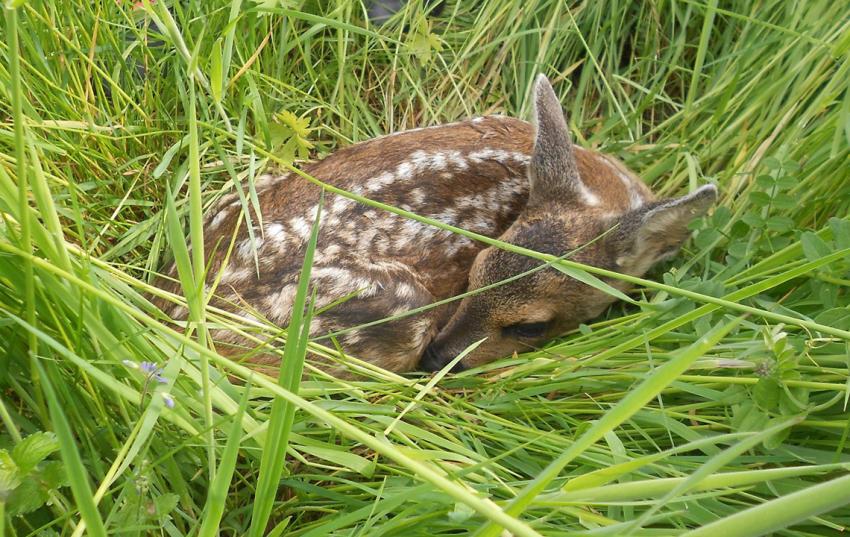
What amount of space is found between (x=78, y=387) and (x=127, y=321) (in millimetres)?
195

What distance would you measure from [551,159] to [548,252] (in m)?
0.32

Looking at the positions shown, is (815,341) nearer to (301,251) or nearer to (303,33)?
(301,251)

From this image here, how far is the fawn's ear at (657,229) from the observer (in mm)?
2418

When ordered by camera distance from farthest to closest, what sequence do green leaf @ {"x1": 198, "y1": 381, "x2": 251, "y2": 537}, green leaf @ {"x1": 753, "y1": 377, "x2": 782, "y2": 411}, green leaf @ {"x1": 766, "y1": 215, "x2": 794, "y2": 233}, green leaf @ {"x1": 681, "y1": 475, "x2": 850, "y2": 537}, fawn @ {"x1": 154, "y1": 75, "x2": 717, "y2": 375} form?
fawn @ {"x1": 154, "y1": 75, "x2": 717, "y2": 375}
green leaf @ {"x1": 766, "y1": 215, "x2": 794, "y2": 233}
green leaf @ {"x1": 753, "y1": 377, "x2": 782, "y2": 411}
green leaf @ {"x1": 198, "y1": 381, "x2": 251, "y2": 537}
green leaf @ {"x1": 681, "y1": 475, "x2": 850, "y2": 537}

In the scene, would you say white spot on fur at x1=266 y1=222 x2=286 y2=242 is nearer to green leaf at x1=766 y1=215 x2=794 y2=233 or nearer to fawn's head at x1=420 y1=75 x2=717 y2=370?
fawn's head at x1=420 y1=75 x2=717 y2=370

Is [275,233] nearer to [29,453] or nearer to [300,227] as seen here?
[300,227]

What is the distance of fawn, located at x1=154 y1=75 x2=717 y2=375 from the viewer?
8.49 ft

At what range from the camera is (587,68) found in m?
3.56

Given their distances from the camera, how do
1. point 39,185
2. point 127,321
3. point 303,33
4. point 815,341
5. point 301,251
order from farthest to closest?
1. point 303,33
2. point 301,251
3. point 815,341
4. point 127,321
5. point 39,185

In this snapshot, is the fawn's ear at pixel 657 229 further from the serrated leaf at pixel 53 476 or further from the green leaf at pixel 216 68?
the serrated leaf at pixel 53 476

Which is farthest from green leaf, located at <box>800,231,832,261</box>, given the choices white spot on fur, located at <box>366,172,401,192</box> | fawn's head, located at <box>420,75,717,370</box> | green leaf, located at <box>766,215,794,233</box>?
white spot on fur, located at <box>366,172,401,192</box>

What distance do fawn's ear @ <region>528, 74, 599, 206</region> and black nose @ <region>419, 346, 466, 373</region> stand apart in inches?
24.3

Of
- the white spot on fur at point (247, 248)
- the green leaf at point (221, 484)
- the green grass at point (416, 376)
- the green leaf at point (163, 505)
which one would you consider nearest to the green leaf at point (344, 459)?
the green grass at point (416, 376)

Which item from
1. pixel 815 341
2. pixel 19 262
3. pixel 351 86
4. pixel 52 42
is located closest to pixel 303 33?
pixel 351 86
